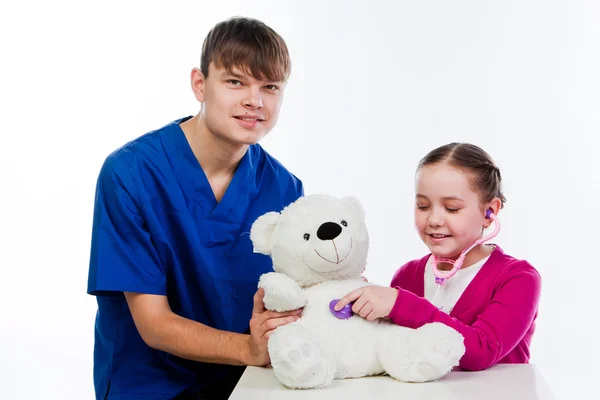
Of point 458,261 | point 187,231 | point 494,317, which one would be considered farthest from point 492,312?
point 187,231

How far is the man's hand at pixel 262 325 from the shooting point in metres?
1.24

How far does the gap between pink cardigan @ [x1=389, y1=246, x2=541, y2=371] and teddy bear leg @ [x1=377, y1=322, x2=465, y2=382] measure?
53mm

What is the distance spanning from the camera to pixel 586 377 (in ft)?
8.80

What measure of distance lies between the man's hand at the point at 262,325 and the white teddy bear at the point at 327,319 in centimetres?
2

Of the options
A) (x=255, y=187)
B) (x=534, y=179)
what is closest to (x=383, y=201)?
(x=534, y=179)

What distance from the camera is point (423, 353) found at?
3.77ft

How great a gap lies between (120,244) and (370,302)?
53 cm

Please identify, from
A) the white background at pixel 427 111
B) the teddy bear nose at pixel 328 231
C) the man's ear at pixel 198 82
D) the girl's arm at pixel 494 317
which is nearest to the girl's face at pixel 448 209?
the girl's arm at pixel 494 317

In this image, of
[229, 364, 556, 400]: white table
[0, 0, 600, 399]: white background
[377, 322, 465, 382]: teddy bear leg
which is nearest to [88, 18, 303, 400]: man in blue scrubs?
[229, 364, 556, 400]: white table

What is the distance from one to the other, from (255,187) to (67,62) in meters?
1.53

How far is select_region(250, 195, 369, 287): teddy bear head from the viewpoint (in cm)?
123

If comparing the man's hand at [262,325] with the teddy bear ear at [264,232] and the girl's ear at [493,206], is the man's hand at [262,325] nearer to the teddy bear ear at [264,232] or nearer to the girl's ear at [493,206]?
the teddy bear ear at [264,232]

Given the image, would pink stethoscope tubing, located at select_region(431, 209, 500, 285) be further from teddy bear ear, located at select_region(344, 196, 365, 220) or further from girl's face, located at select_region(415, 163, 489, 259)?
teddy bear ear, located at select_region(344, 196, 365, 220)

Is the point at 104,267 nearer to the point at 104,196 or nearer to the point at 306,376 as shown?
the point at 104,196
